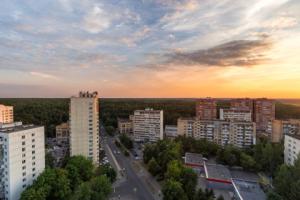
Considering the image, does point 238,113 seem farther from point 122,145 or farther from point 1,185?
point 1,185

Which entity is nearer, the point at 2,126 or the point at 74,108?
the point at 2,126

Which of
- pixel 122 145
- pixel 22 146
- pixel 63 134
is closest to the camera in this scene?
pixel 22 146

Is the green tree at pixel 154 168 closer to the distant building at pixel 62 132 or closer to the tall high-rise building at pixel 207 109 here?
the distant building at pixel 62 132

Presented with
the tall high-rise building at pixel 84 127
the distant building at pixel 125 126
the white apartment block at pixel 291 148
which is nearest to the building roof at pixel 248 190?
the white apartment block at pixel 291 148

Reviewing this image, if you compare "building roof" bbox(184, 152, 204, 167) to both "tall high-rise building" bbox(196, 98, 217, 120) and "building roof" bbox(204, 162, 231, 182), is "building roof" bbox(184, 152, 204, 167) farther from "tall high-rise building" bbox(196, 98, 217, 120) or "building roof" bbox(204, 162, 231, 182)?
"tall high-rise building" bbox(196, 98, 217, 120)

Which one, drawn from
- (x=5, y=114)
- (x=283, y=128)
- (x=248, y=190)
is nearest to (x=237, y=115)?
(x=283, y=128)

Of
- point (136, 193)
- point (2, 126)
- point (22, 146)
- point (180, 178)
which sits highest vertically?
point (2, 126)

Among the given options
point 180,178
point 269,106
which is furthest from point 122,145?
point 269,106
